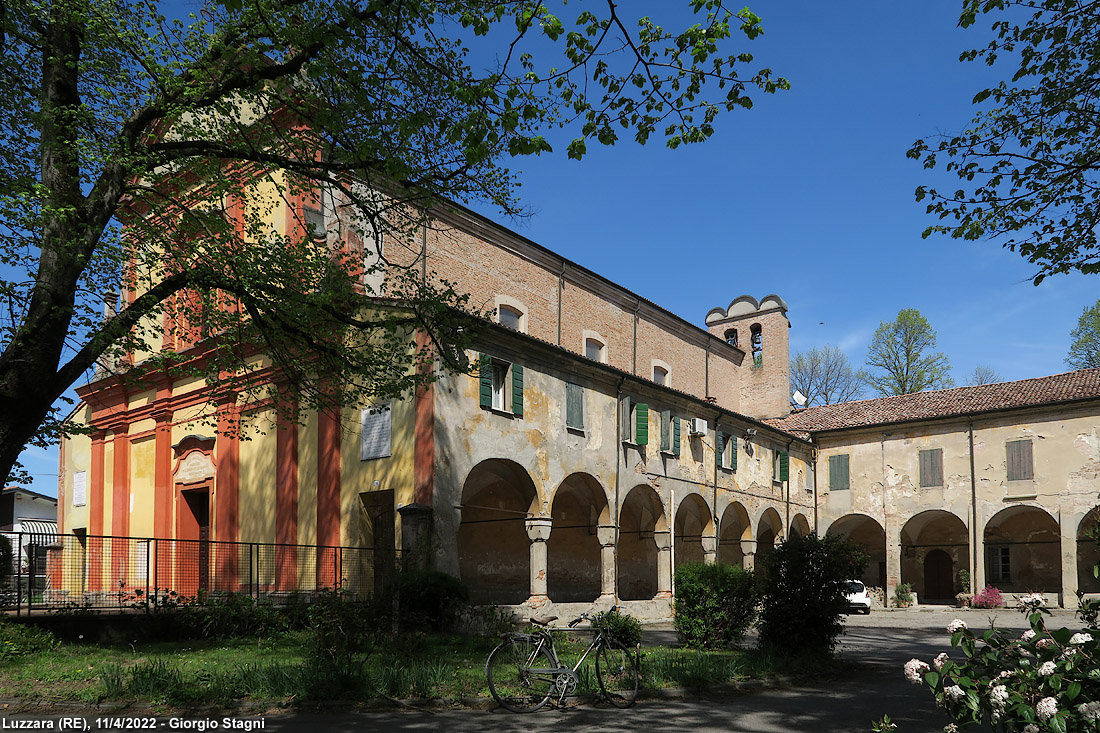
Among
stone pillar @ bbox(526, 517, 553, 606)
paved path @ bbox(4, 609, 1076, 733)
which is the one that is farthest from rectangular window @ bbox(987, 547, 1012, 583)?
paved path @ bbox(4, 609, 1076, 733)

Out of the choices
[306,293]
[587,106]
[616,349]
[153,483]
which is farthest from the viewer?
[616,349]

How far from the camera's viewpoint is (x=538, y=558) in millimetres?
18844

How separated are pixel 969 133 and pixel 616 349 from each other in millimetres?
20456

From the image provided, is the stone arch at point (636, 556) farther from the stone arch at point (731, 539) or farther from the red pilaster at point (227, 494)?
the red pilaster at point (227, 494)

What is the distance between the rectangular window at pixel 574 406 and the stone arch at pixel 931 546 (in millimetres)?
16415

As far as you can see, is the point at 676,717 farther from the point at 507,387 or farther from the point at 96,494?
the point at 96,494

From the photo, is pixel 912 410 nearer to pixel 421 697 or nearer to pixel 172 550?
pixel 172 550

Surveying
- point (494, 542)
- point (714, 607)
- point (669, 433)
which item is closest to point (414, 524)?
point (714, 607)

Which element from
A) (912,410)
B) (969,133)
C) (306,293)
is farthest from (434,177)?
(912,410)

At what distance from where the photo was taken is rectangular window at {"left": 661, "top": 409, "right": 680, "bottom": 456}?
24.1 metres

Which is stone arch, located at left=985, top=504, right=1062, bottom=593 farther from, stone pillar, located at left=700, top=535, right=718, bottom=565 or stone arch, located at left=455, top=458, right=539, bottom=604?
stone arch, located at left=455, top=458, right=539, bottom=604

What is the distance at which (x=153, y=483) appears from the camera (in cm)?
2303

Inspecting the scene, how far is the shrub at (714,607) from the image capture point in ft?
43.4

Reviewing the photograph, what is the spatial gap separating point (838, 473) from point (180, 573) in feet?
77.3
